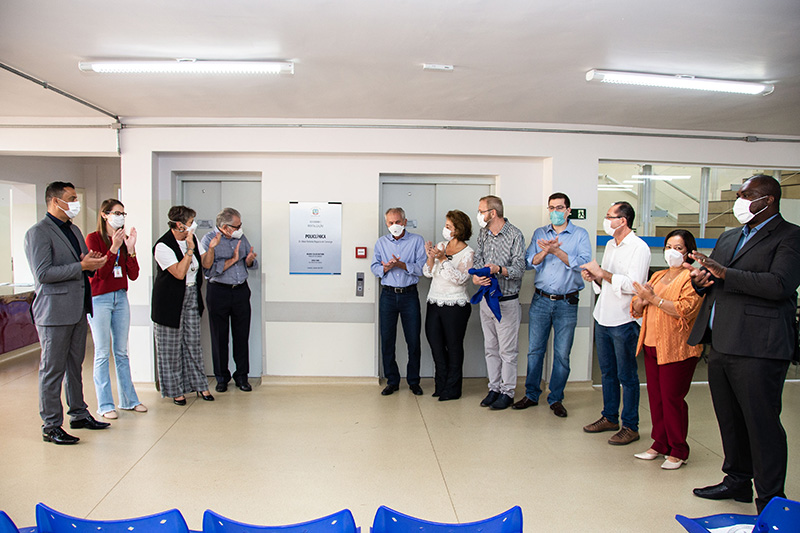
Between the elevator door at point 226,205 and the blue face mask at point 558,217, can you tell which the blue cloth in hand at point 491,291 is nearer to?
the blue face mask at point 558,217

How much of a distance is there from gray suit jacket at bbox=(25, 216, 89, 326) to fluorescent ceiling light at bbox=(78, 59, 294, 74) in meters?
1.15

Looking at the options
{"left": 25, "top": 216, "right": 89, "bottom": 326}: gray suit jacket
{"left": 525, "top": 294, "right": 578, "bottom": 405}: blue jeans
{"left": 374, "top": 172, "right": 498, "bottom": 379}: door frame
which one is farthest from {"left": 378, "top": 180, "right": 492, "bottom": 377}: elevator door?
{"left": 25, "top": 216, "right": 89, "bottom": 326}: gray suit jacket

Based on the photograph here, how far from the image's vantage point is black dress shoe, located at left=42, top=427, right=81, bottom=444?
383 cm

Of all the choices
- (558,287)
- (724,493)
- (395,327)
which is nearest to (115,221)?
(395,327)

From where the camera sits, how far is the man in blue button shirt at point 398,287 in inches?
201

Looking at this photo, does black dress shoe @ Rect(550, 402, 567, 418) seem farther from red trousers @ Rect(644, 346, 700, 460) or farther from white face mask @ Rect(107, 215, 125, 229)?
white face mask @ Rect(107, 215, 125, 229)

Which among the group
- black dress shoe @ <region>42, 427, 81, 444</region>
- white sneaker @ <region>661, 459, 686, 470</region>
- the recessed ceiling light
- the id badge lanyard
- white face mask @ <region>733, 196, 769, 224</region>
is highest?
the recessed ceiling light

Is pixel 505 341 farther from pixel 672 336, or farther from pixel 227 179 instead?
pixel 227 179

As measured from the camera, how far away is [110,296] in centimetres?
427

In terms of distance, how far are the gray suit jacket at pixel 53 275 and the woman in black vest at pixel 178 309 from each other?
776mm

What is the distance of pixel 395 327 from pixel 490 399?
114 cm

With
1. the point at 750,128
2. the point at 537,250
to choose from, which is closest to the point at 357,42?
the point at 537,250

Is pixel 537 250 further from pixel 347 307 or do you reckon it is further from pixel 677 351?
pixel 347 307

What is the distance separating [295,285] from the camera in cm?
553
